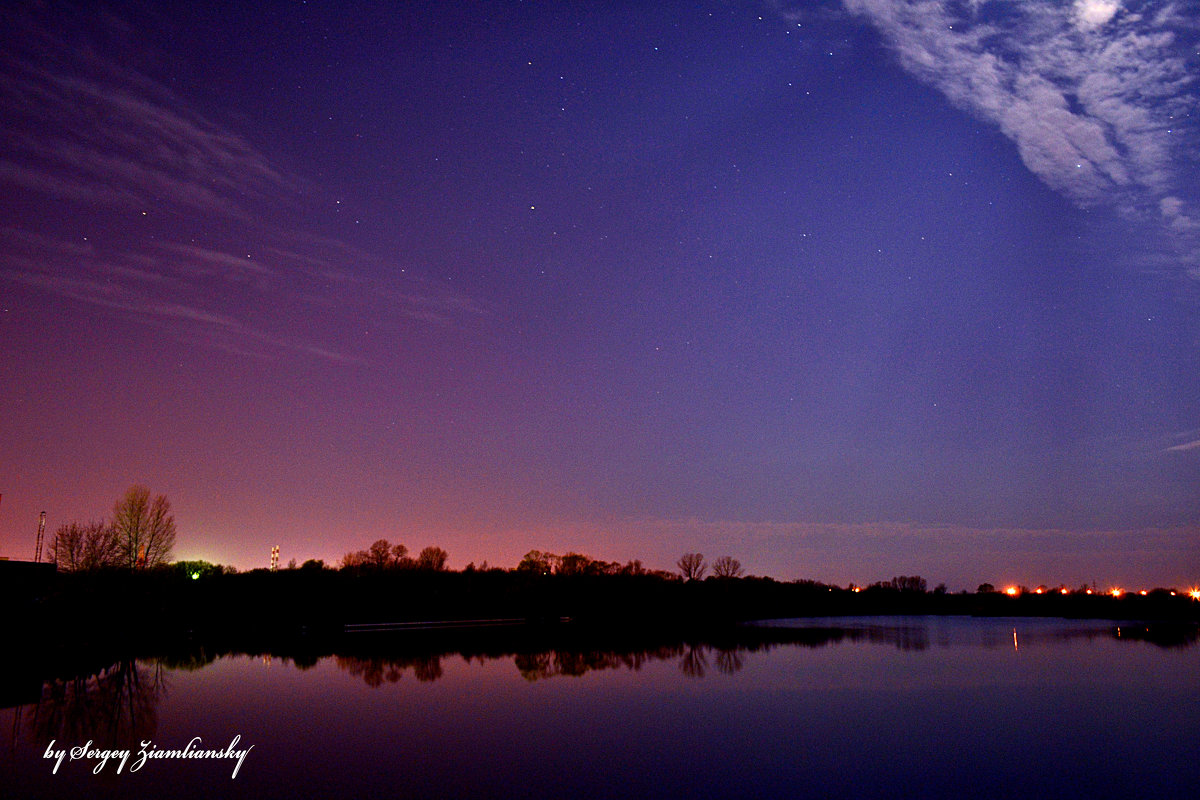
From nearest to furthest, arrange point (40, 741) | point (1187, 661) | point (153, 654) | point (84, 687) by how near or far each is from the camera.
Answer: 1. point (40, 741)
2. point (84, 687)
3. point (153, 654)
4. point (1187, 661)

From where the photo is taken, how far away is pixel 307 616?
2434 inches

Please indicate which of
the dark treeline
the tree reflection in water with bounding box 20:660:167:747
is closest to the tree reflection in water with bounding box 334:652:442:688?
the tree reflection in water with bounding box 20:660:167:747

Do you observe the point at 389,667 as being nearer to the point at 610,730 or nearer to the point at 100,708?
the point at 100,708

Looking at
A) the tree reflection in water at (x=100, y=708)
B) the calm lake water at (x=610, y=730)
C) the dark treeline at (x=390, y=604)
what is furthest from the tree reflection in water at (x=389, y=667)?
the dark treeline at (x=390, y=604)

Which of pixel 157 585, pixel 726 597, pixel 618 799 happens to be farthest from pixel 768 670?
pixel 726 597

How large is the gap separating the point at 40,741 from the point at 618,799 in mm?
12874

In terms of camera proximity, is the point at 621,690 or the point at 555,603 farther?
the point at 555,603

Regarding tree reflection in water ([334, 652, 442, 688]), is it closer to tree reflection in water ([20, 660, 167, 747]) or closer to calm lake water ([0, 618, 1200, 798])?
calm lake water ([0, 618, 1200, 798])

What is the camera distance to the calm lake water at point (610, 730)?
49.9 ft

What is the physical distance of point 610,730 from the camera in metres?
20.8

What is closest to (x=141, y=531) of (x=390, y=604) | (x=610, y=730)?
(x=390, y=604)

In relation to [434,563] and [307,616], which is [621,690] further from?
[434,563]

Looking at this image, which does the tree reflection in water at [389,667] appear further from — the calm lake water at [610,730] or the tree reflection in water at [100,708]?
the tree reflection in water at [100,708]

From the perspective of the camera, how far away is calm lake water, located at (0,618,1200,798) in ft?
49.9
